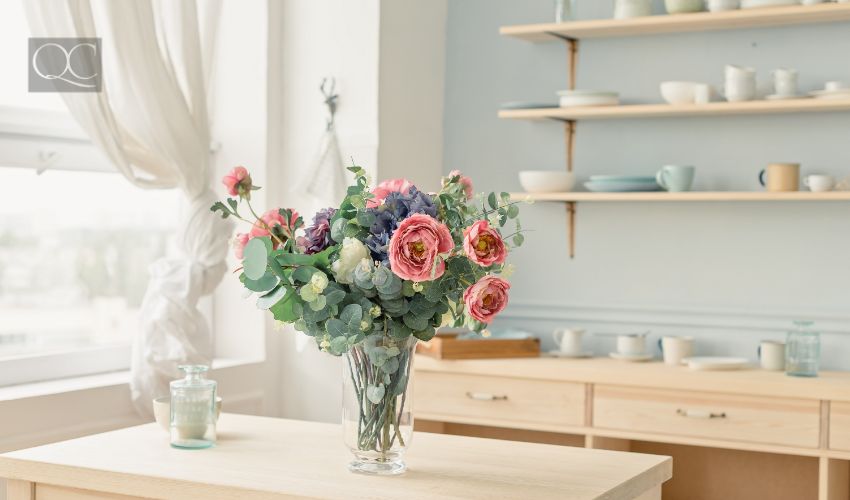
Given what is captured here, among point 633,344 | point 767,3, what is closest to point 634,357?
point 633,344

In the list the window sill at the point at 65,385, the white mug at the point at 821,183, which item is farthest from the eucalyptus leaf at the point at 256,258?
the white mug at the point at 821,183

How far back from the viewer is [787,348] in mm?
3459

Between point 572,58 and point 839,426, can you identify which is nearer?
point 839,426

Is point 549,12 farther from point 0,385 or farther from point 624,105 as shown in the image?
point 0,385

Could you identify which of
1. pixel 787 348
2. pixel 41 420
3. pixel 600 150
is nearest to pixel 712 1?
pixel 600 150

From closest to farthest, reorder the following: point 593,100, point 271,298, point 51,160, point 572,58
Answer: point 271,298 → point 51,160 → point 593,100 → point 572,58

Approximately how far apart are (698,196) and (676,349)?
0.52 meters

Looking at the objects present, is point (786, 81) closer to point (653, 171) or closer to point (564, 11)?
point (653, 171)

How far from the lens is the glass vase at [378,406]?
1.93m

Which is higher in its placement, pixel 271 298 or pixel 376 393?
pixel 271 298

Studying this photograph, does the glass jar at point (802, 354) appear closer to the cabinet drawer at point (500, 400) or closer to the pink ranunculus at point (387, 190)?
the cabinet drawer at point (500, 400)

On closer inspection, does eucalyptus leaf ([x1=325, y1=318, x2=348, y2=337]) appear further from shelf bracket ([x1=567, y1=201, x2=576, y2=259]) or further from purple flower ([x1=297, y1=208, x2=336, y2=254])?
shelf bracket ([x1=567, y1=201, x2=576, y2=259])

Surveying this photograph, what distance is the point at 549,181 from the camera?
388cm

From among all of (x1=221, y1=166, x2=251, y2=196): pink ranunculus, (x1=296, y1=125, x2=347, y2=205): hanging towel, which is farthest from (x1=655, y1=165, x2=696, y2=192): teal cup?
(x1=221, y1=166, x2=251, y2=196): pink ranunculus
